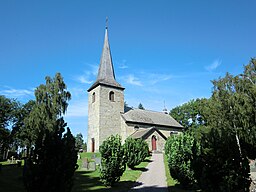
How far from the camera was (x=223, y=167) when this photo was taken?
8391mm

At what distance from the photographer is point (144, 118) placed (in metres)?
41.1

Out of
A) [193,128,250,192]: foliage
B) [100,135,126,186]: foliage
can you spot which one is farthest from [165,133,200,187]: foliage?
[193,128,250,192]: foliage

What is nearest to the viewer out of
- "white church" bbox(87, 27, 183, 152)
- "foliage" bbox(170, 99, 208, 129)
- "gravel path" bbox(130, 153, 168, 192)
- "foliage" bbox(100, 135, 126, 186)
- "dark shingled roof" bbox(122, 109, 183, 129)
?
"gravel path" bbox(130, 153, 168, 192)

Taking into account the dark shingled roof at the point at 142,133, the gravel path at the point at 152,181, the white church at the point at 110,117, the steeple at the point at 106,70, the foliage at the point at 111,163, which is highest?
the steeple at the point at 106,70

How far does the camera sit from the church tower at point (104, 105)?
118 ft

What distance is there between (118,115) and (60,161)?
2978 centimetres

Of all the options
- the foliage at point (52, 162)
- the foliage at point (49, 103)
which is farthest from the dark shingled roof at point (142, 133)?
the foliage at point (52, 162)

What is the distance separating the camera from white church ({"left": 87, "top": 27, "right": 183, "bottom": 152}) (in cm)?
3607

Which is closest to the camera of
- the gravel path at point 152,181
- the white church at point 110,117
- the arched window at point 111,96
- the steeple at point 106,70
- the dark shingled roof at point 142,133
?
the gravel path at point 152,181

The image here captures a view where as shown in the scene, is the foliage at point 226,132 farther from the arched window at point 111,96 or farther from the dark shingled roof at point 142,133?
the arched window at point 111,96

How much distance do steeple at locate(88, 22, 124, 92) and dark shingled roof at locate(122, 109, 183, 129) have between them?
5374 mm

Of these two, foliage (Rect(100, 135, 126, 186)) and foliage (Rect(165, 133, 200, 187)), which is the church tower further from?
foliage (Rect(165, 133, 200, 187))

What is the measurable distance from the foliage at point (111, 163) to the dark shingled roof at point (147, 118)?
22.6 meters

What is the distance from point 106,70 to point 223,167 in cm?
3290
